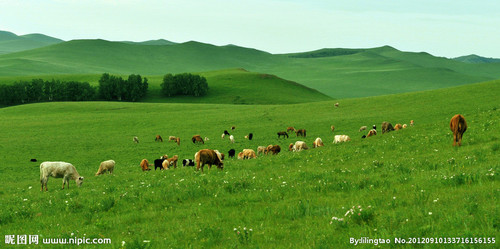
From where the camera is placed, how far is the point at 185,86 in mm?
132125

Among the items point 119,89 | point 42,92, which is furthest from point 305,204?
point 42,92

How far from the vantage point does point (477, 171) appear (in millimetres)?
10320

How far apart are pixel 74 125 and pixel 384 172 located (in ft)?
215

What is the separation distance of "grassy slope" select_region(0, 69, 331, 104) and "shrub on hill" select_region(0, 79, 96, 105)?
681 inches

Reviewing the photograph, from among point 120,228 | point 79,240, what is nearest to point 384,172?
Result: point 120,228

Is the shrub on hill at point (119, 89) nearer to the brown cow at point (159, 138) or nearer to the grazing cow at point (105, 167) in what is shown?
the brown cow at point (159, 138)

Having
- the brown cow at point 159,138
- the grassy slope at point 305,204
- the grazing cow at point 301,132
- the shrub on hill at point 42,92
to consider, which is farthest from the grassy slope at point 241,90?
the grassy slope at point 305,204

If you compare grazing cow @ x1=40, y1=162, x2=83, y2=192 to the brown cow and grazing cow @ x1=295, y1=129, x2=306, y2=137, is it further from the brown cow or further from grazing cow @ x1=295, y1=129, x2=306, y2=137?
grazing cow @ x1=295, y1=129, x2=306, y2=137

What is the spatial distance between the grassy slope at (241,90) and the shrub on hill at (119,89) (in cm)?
451

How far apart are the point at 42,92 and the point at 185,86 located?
1856 inches

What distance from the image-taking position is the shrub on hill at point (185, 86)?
131 metres

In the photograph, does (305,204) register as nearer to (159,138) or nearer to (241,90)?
(159,138)

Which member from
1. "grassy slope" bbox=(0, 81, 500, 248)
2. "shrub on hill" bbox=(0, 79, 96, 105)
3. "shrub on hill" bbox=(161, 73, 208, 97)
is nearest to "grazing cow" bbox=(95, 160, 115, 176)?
"grassy slope" bbox=(0, 81, 500, 248)

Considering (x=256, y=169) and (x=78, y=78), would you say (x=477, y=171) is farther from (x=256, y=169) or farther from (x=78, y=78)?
(x=78, y=78)
